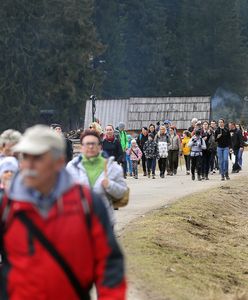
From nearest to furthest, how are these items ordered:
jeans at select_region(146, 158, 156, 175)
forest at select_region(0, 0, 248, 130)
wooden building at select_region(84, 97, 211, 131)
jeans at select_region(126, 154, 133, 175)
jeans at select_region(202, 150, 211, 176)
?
jeans at select_region(202, 150, 211, 176)
jeans at select_region(146, 158, 156, 175)
jeans at select_region(126, 154, 133, 175)
wooden building at select_region(84, 97, 211, 131)
forest at select_region(0, 0, 248, 130)

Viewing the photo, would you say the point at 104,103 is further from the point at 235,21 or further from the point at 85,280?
the point at 85,280

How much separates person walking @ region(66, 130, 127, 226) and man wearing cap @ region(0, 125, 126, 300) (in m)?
4.01

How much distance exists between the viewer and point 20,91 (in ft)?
223

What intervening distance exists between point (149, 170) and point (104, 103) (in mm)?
30206

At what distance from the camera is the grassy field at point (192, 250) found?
11.5 m

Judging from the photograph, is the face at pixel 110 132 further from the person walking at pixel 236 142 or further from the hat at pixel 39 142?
the person walking at pixel 236 142

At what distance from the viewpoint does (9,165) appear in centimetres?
903

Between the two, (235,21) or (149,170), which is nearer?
(149,170)

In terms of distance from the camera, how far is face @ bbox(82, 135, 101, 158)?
9312 mm

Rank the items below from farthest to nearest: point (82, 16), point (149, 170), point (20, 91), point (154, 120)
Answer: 1. point (82, 16)
2. point (20, 91)
3. point (154, 120)
4. point (149, 170)

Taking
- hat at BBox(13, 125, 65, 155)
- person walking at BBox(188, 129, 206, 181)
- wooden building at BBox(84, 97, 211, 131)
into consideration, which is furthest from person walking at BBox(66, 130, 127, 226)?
wooden building at BBox(84, 97, 211, 131)

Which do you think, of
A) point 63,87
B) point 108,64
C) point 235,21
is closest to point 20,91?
point 63,87

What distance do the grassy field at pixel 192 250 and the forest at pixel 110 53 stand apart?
43.1 metres

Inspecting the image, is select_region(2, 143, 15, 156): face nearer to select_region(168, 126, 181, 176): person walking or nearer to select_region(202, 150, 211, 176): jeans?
select_region(202, 150, 211, 176): jeans
